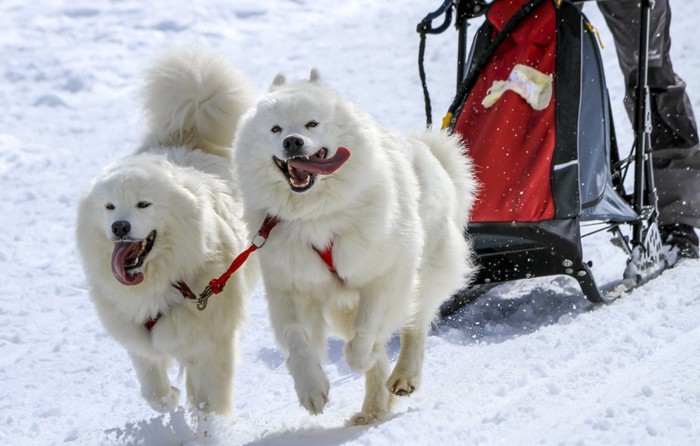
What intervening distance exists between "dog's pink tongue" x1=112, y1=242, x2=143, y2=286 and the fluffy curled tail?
37.7 inches

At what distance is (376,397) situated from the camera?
385cm

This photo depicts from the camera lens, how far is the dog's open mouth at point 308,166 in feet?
10.6

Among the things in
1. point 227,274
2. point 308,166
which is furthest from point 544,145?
point 227,274

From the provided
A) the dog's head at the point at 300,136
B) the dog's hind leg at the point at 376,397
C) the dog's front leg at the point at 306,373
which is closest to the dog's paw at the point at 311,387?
the dog's front leg at the point at 306,373

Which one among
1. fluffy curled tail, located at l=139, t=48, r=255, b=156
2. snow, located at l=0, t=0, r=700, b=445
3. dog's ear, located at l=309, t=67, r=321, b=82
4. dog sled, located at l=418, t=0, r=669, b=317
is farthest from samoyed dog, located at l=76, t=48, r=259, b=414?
dog sled, located at l=418, t=0, r=669, b=317

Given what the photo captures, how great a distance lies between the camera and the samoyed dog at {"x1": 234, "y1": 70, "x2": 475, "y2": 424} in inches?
130

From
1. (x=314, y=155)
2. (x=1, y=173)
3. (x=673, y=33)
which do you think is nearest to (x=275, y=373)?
(x=314, y=155)

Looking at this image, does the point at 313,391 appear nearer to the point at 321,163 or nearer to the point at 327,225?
the point at 327,225

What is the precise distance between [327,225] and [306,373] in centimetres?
56

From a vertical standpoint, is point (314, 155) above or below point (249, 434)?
above

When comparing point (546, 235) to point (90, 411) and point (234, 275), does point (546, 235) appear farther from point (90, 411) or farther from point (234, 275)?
point (90, 411)

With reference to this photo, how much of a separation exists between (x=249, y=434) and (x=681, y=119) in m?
3.32

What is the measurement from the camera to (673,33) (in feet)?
35.2

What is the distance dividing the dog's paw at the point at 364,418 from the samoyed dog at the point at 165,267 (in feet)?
1.71
